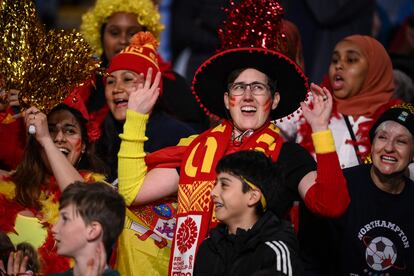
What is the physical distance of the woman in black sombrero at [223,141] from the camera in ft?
21.3

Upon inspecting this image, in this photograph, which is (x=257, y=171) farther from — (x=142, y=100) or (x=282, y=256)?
(x=142, y=100)

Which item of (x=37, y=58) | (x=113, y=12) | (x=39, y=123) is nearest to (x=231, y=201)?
(x=39, y=123)

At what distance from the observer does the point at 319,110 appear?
21.0ft

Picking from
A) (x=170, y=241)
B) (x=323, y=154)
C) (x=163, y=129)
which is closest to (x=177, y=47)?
(x=163, y=129)

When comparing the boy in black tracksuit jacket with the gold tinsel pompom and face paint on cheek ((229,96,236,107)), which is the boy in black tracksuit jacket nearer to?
face paint on cheek ((229,96,236,107))

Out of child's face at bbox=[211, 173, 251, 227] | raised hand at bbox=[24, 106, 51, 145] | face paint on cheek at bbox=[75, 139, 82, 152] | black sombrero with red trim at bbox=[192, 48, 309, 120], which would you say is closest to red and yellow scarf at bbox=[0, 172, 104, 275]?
face paint on cheek at bbox=[75, 139, 82, 152]

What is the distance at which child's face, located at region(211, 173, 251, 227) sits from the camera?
616 centimetres

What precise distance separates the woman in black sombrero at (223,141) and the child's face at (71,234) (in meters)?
0.84

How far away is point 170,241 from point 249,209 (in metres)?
0.98

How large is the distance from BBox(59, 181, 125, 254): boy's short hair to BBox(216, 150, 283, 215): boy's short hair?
61 centimetres

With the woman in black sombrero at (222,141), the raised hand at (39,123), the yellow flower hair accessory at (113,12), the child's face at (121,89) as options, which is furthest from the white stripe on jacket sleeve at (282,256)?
the yellow flower hair accessory at (113,12)

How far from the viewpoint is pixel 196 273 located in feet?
20.2

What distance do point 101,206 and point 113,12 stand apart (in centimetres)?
327

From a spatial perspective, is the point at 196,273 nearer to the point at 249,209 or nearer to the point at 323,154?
the point at 249,209
